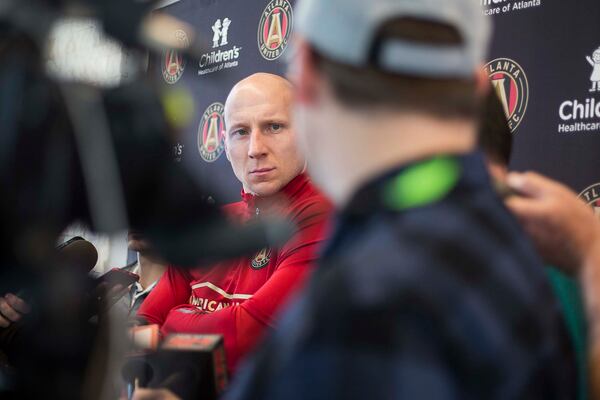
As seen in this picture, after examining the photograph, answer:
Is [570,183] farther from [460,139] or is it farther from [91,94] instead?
[91,94]

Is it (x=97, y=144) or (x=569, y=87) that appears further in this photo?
(x=569, y=87)

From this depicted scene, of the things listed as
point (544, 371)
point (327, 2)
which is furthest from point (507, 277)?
point (327, 2)

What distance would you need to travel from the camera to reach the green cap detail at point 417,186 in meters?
0.44

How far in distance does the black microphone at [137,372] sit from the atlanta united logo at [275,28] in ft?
8.37

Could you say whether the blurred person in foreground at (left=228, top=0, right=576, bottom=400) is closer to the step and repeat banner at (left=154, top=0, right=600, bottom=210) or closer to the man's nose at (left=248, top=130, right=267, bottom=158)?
the man's nose at (left=248, top=130, right=267, bottom=158)

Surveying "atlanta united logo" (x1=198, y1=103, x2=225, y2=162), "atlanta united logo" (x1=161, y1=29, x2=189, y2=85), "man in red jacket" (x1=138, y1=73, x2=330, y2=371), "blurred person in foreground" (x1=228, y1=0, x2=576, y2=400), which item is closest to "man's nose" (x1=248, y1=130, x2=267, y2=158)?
"man in red jacket" (x1=138, y1=73, x2=330, y2=371)

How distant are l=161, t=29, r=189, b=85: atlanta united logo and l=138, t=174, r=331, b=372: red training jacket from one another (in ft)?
2.58

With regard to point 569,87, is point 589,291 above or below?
below

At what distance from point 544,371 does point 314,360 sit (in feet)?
0.54

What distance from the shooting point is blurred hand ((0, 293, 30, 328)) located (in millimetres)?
370

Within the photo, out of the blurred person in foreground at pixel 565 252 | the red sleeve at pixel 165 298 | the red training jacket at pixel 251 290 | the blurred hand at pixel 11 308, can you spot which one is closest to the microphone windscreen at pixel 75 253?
the blurred hand at pixel 11 308

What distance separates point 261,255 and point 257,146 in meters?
0.43

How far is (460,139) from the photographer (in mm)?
470

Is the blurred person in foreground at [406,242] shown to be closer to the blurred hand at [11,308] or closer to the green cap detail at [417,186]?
the green cap detail at [417,186]
